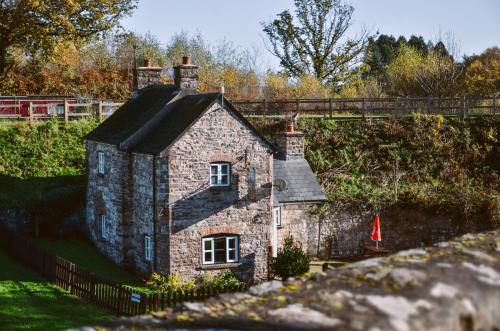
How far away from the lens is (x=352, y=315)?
513 centimetres

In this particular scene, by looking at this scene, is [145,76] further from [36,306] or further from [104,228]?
[36,306]

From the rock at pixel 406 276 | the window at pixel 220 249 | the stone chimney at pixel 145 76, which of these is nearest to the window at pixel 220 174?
the window at pixel 220 249

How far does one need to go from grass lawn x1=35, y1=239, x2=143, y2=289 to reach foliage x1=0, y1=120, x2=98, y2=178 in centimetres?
580

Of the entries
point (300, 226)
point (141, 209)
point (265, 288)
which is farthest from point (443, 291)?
point (300, 226)

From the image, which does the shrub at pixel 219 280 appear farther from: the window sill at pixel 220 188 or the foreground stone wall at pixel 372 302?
the foreground stone wall at pixel 372 302

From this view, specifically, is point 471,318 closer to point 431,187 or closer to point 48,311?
point 48,311

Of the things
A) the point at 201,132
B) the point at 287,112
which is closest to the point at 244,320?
the point at 201,132

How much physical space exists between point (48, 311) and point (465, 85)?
4572cm

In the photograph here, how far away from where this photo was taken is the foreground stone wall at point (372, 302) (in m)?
5.07

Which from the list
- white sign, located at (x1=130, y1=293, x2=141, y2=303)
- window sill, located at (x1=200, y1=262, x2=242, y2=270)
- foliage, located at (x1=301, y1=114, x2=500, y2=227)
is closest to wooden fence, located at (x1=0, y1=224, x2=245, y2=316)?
white sign, located at (x1=130, y1=293, x2=141, y2=303)

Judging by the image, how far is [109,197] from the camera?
88.5ft

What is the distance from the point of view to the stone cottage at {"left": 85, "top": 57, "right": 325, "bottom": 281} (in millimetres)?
22984

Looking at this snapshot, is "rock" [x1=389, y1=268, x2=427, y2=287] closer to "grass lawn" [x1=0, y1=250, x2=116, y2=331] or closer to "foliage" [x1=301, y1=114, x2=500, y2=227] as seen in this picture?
"grass lawn" [x1=0, y1=250, x2=116, y2=331]

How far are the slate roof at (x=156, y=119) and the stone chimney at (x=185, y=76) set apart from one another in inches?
14.5
